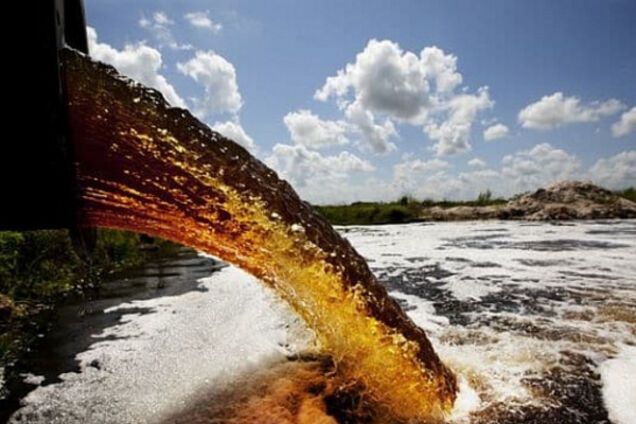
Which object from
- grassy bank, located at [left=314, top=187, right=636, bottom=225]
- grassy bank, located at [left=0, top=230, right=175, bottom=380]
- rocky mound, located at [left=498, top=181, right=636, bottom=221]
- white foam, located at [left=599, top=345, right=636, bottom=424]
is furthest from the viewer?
grassy bank, located at [left=314, top=187, right=636, bottom=225]

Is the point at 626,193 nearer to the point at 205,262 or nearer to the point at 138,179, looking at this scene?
the point at 205,262

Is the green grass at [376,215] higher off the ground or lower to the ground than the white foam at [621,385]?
higher

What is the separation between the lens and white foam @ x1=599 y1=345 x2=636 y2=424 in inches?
95.5

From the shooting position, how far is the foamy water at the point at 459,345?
2.64m

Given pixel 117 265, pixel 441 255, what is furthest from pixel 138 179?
pixel 441 255

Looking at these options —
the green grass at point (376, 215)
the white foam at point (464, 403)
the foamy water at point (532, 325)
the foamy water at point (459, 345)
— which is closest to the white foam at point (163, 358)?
the foamy water at point (459, 345)

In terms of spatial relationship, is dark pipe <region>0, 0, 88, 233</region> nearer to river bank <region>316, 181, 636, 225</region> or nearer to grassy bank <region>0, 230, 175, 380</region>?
grassy bank <region>0, 230, 175, 380</region>

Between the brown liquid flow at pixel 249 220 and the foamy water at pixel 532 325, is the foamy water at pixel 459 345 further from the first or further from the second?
the brown liquid flow at pixel 249 220

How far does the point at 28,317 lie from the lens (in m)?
4.75

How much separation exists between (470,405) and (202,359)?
6.81 ft

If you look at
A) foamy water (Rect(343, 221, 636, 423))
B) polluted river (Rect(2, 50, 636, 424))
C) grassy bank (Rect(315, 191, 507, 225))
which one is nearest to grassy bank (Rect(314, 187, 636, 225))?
grassy bank (Rect(315, 191, 507, 225))

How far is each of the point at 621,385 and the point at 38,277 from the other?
6.75 meters

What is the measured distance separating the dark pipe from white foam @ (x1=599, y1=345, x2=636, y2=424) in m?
3.30

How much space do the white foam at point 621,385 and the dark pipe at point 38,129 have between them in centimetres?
330
